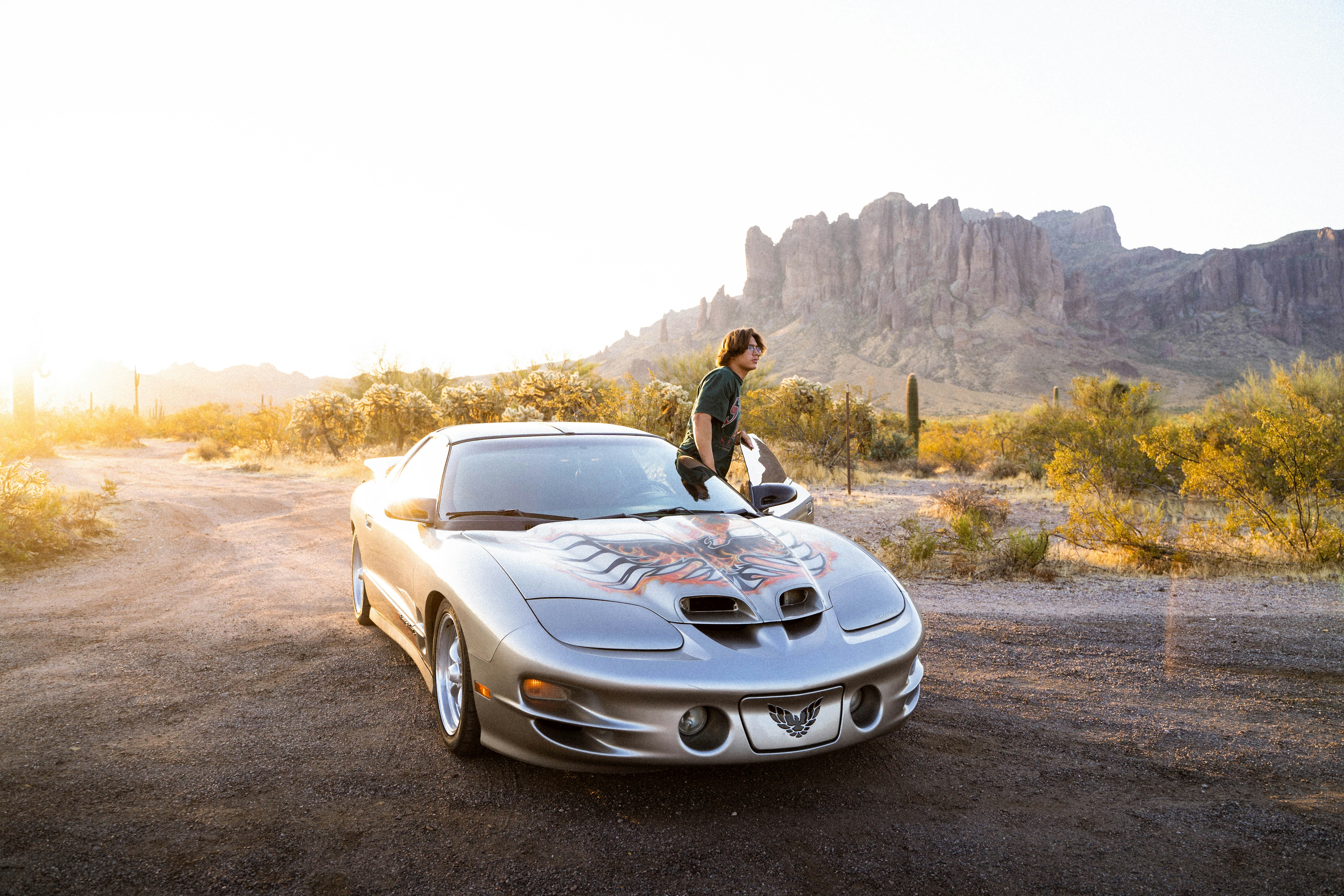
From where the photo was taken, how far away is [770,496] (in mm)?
4254

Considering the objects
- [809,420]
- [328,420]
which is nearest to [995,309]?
[809,420]

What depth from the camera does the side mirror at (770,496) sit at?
4.23m

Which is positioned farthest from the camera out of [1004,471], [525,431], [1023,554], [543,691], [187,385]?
[187,385]

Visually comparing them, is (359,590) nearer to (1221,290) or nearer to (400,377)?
(400,377)

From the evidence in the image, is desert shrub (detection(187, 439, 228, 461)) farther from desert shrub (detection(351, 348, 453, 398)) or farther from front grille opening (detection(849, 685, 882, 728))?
front grille opening (detection(849, 685, 882, 728))

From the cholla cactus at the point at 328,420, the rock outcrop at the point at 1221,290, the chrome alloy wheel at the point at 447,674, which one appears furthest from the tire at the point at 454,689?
the rock outcrop at the point at 1221,290

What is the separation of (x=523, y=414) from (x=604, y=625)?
14.5 metres

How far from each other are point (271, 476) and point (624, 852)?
67.9ft

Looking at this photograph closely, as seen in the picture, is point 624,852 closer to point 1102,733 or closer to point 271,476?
point 1102,733

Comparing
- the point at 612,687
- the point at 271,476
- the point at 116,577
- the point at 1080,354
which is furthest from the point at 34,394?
the point at 1080,354

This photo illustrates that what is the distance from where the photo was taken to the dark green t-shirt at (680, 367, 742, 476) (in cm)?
509

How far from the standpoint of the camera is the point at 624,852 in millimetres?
2432

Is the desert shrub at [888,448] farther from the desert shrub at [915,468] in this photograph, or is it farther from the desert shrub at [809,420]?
the desert shrub at [809,420]

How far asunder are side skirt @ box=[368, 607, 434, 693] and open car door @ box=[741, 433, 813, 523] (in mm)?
1864
